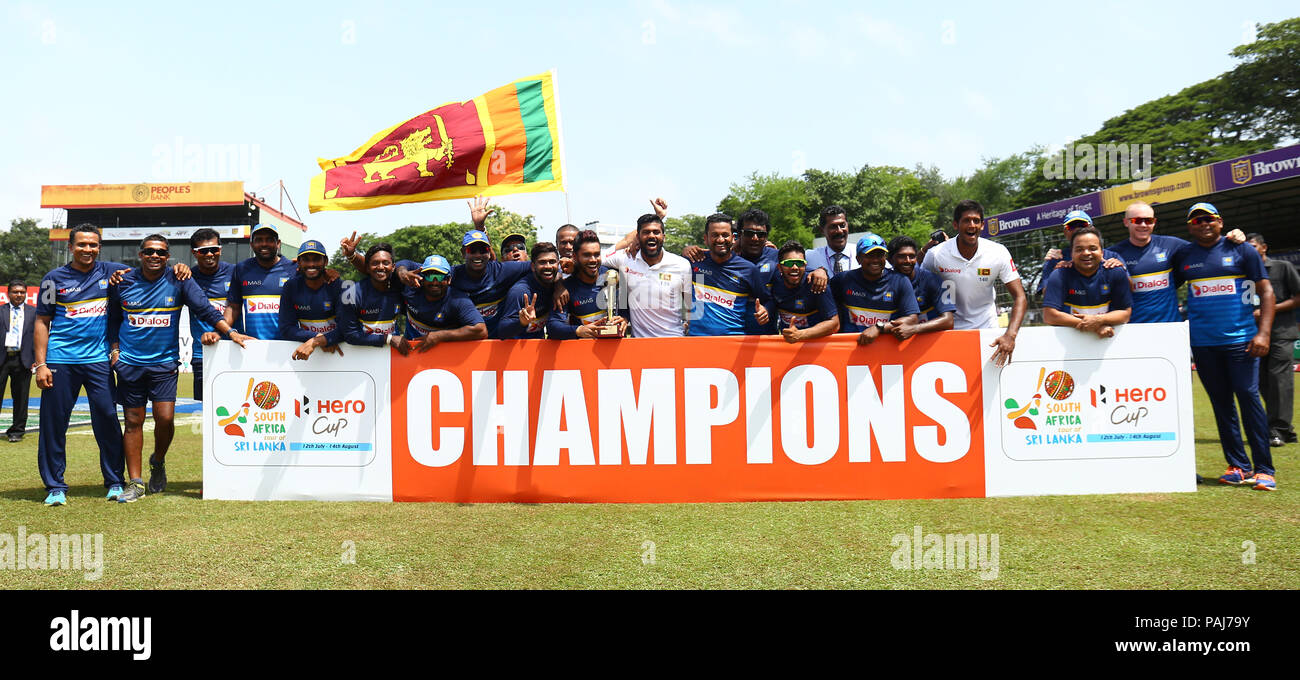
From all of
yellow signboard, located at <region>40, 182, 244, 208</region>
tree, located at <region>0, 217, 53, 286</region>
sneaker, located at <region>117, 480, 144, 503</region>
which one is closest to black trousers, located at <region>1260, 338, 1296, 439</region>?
sneaker, located at <region>117, 480, 144, 503</region>

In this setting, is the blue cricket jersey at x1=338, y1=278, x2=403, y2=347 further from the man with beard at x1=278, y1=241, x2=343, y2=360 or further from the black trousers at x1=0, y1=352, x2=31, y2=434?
the black trousers at x1=0, y1=352, x2=31, y2=434

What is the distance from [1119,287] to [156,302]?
7998 mm

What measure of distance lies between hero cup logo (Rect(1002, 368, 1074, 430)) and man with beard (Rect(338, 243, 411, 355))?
490 centimetres

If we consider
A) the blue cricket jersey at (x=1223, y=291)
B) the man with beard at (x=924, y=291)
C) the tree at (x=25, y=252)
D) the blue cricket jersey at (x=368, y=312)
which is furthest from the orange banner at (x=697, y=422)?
the tree at (x=25, y=252)

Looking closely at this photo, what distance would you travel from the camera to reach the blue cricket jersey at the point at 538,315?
21.5 feet

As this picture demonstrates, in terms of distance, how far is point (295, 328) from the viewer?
271 inches

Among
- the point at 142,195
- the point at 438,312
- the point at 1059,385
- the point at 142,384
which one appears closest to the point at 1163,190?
the point at 1059,385

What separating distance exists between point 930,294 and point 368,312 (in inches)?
185

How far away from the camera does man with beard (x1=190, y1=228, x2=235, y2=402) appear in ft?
23.3

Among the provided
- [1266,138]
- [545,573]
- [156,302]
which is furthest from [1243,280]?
[1266,138]

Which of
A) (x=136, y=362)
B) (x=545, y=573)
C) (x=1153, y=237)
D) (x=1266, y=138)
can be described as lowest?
(x=545, y=573)

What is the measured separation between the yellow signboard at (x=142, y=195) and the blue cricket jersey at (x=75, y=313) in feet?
243

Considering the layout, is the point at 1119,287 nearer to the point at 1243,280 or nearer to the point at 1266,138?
the point at 1243,280
